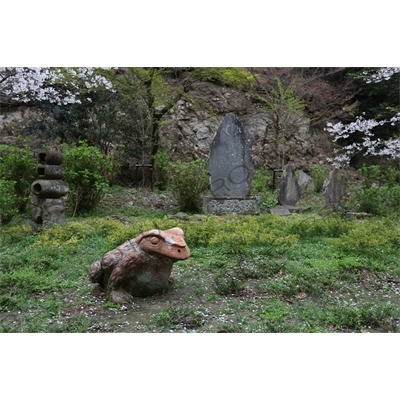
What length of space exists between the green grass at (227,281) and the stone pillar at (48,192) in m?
0.34

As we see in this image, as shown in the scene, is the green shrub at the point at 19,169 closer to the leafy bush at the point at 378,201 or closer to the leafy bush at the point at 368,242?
the leafy bush at the point at 368,242

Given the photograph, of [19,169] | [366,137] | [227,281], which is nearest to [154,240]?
[227,281]

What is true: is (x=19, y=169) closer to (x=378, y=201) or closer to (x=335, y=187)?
(x=335, y=187)

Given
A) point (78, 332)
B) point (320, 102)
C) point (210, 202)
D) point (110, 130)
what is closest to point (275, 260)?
point (78, 332)

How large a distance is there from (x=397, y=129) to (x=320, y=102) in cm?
373

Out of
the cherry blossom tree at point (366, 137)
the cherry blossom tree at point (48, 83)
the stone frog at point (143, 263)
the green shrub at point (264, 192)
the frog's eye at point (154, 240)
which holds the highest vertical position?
the cherry blossom tree at point (48, 83)

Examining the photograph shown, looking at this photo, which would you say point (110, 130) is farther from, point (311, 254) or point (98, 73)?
point (311, 254)

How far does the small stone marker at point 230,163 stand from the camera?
300 inches

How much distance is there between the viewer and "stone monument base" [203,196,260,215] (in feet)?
24.2

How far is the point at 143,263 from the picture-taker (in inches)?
140

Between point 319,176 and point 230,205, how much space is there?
11.7 ft

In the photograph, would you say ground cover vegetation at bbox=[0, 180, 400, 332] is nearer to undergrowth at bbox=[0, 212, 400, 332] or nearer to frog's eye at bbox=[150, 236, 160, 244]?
undergrowth at bbox=[0, 212, 400, 332]

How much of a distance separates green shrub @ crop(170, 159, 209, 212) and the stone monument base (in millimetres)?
287

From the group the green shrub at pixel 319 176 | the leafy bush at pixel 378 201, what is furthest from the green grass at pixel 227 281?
the green shrub at pixel 319 176
